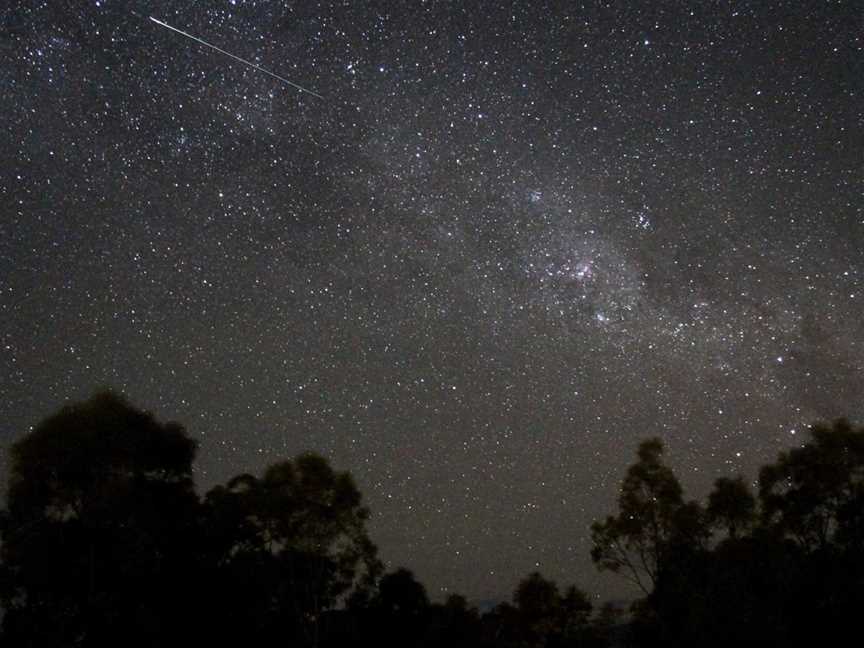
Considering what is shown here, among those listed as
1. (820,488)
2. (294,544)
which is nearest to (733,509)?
(820,488)

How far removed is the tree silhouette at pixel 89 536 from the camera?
21.4 meters

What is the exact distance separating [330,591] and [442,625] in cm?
617

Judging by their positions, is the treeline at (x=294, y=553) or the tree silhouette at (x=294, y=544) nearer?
the treeline at (x=294, y=553)

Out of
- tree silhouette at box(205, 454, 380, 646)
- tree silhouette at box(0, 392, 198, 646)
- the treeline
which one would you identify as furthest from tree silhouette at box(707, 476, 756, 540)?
tree silhouette at box(0, 392, 198, 646)

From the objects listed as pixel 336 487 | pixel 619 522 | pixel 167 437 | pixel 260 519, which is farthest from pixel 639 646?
pixel 167 437

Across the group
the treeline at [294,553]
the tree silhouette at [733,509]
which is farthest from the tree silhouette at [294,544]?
the tree silhouette at [733,509]

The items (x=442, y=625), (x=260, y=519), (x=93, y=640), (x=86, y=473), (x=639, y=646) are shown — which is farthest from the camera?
(x=442, y=625)

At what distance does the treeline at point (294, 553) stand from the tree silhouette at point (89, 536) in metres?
0.04

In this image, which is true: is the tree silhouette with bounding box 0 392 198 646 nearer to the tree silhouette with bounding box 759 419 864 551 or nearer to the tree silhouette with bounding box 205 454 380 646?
the tree silhouette with bounding box 205 454 380 646

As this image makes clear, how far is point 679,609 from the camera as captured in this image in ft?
72.3

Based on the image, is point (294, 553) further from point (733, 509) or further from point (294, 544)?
point (733, 509)

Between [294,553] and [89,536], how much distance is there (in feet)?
27.3

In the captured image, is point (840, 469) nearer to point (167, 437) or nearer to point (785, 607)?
point (785, 607)

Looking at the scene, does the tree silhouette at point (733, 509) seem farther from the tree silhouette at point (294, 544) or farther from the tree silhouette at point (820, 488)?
the tree silhouette at point (294, 544)
